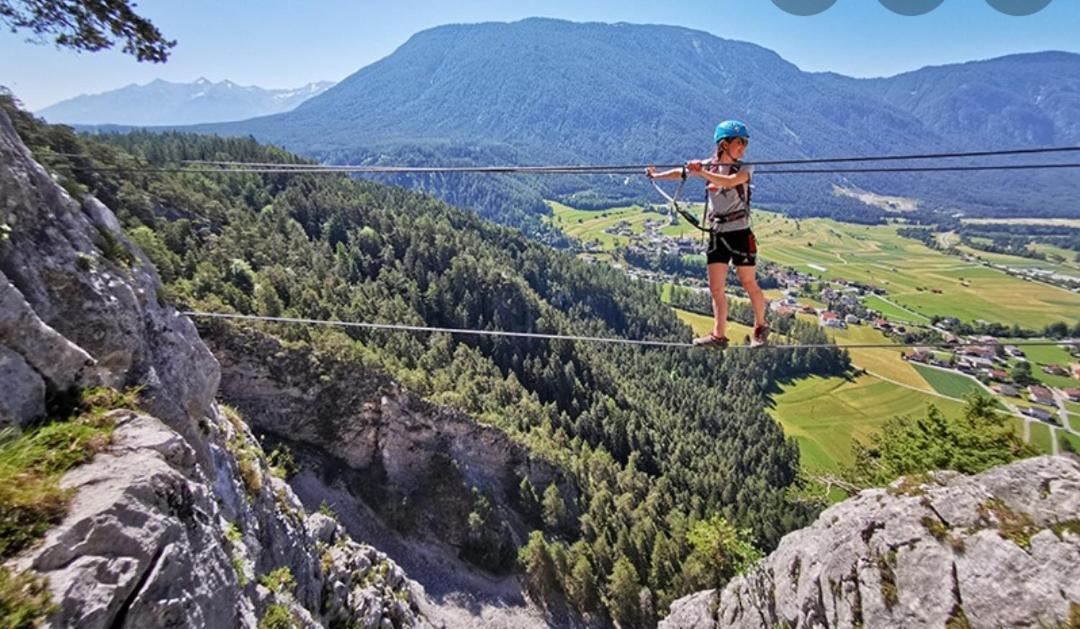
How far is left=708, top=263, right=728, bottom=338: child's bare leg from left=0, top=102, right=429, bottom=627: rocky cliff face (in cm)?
808

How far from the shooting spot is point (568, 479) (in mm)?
43594

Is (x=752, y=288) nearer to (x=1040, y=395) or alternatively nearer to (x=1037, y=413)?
(x=1037, y=413)

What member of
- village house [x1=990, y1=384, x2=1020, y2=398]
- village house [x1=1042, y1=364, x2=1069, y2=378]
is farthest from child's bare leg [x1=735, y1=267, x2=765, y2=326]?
village house [x1=1042, y1=364, x2=1069, y2=378]

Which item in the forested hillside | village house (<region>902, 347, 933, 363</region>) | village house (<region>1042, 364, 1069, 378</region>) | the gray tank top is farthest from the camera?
village house (<region>902, 347, 933, 363</region>)

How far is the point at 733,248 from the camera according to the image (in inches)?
324

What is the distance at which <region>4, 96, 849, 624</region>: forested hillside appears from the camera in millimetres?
37156

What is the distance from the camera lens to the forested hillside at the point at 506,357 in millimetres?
37156

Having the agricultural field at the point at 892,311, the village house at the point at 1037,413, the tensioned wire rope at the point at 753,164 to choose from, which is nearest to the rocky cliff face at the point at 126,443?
the tensioned wire rope at the point at 753,164

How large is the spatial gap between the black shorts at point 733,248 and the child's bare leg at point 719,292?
0.14 m

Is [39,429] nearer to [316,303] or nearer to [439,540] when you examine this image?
[439,540]

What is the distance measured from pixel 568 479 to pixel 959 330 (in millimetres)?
103283

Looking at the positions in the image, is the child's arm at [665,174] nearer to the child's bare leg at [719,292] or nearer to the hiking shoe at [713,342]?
the child's bare leg at [719,292]

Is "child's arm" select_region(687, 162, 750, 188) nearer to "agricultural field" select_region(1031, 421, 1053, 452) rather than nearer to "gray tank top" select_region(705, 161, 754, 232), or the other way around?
"gray tank top" select_region(705, 161, 754, 232)

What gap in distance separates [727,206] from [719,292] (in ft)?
5.06
